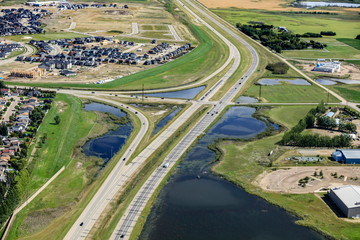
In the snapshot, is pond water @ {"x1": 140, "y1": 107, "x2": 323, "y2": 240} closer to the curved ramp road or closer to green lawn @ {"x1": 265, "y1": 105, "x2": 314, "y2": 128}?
the curved ramp road

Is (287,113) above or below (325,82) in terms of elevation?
below

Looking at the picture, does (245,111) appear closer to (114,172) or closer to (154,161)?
(154,161)

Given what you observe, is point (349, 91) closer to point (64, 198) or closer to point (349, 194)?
point (349, 194)

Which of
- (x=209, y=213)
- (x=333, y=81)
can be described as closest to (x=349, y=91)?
(x=333, y=81)

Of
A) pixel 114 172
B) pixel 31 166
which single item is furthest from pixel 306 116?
pixel 31 166

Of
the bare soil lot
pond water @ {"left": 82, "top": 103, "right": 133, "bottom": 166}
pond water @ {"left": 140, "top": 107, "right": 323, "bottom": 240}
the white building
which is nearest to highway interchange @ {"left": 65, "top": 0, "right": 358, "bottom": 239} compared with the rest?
pond water @ {"left": 140, "top": 107, "right": 323, "bottom": 240}

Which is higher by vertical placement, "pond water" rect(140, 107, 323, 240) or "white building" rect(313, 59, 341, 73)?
→ "white building" rect(313, 59, 341, 73)

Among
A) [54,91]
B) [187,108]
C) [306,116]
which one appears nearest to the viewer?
[306,116]
